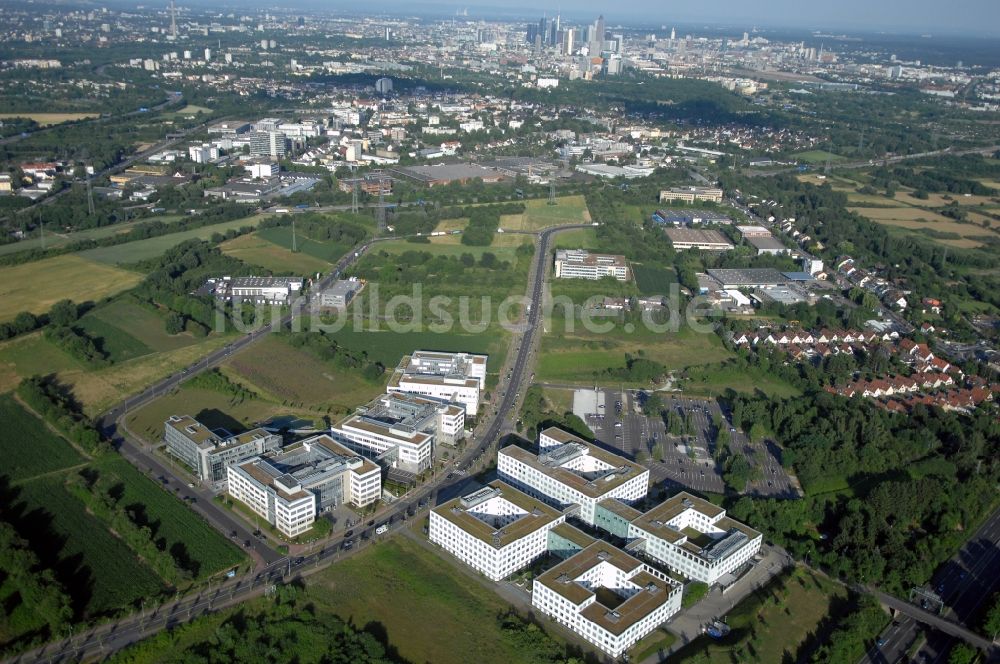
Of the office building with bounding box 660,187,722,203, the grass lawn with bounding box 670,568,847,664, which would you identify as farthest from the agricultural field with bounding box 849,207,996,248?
the grass lawn with bounding box 670,568,847,664

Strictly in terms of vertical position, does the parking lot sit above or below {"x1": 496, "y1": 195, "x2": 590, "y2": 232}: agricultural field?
above

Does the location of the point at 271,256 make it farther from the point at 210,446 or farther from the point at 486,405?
the point at 210,446

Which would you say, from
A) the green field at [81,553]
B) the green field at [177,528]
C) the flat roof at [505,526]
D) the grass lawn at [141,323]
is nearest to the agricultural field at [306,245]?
the grass lawn at [141,323]

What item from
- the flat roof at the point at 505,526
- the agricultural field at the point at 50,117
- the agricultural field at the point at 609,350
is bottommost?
the agricultural field at the point at 609,350

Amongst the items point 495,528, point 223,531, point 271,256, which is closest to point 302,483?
point 223,531

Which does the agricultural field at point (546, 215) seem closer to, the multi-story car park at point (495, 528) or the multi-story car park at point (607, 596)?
the multi-story car park at point (495, 528)

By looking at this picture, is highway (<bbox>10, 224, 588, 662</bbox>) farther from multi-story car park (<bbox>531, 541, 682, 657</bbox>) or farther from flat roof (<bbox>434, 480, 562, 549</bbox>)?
multi-story car park (<bbox>531, 541, 682, 657</bbox>)
